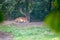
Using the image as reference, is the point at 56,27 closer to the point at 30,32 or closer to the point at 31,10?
the point at 30,32

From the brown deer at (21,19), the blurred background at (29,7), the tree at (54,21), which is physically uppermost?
the tree at (54,21)

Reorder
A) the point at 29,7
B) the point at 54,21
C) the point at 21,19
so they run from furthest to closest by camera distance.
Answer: the point at 21,19
the point at 29,7
the point at 54,21

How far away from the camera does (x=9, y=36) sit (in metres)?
5.38

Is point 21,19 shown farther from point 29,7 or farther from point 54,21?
point 54,21

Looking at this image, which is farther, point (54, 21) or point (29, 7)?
point (29, 7)

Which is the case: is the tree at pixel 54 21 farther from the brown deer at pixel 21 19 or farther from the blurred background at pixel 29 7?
the brown deer at pixel 21 19

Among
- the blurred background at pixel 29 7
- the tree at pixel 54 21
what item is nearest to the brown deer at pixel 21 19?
the blurred background at pixel 29 7

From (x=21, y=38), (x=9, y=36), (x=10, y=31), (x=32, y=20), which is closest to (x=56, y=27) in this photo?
(x=21, y=38)

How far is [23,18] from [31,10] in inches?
47.9

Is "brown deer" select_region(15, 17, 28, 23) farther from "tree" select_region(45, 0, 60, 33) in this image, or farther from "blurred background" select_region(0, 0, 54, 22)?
"tree" select_region(45, 0, 60, 33)

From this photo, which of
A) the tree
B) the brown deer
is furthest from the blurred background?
the brown deer

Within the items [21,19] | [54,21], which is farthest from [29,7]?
[54,21]

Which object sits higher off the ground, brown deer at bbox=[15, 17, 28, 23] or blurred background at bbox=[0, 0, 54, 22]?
blurred background at bbox=[0, 0, 54, 22]

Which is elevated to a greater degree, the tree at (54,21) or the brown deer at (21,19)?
the tree at (54,21)
